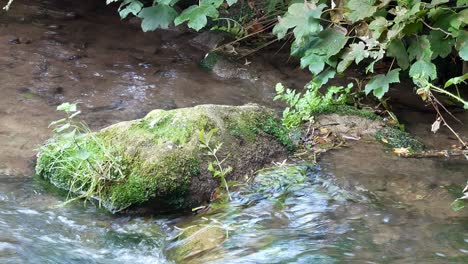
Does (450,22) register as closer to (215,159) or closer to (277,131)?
(277,131)

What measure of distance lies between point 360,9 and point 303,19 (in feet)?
1.32

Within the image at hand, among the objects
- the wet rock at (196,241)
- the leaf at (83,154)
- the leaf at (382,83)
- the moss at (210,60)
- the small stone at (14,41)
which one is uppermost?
the small stone at (14,41)

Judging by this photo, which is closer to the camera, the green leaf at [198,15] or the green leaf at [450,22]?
the green leaf at [450,22]

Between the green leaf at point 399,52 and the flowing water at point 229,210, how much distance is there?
643 mm

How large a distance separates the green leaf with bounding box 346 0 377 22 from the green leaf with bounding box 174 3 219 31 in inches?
37.1

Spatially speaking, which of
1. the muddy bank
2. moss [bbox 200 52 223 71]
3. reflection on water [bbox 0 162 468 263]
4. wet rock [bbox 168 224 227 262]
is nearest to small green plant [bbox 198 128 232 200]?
reflection on water [bbox 0 162 468 263]

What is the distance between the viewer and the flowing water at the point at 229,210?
9.35 feet

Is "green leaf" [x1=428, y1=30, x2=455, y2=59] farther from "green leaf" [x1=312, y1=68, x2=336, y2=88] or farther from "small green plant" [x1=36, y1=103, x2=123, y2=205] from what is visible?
"small green plant" [x1=36, y1=103, x2=123, y2=205]

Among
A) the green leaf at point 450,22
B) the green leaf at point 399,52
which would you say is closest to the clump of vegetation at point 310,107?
the green leaf at point 399,52

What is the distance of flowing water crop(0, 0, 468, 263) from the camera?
2850 mm

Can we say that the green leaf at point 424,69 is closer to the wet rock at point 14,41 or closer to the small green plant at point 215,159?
the small green plant at point 215,159

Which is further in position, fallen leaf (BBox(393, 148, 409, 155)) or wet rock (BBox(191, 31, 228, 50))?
wet rock (BBox(191, 31, 228, 50))

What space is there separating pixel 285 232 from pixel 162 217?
2.61 ft

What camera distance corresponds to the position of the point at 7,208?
10.8 feet
